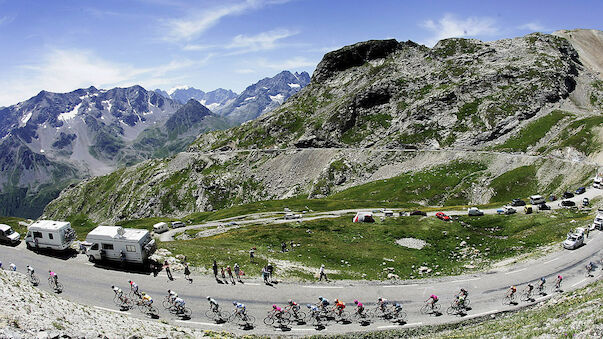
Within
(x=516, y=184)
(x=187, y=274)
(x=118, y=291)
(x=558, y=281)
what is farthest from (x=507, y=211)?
(x=118, y=291)

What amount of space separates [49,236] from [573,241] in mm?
85496

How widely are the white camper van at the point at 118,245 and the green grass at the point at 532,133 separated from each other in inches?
6002

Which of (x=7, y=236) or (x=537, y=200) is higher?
(x=7, y=236)

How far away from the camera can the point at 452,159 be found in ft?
504

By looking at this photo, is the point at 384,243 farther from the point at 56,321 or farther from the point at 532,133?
the point at 532,133

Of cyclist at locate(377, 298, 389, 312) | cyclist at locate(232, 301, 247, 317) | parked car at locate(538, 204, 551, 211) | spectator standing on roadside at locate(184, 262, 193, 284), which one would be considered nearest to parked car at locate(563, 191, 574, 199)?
parked car at locate(538, 204, 551, 211)

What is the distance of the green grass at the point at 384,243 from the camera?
54.4m

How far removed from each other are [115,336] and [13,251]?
125 feet

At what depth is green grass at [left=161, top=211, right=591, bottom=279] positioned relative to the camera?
54.4 m

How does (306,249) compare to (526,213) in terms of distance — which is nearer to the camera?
(306,249)

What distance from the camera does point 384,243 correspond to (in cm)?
6819

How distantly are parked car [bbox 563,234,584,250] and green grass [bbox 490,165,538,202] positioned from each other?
2310 inches

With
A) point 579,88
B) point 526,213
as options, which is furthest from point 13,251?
point 579,88

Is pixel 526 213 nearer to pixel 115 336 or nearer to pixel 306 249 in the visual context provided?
pixel 306 249
